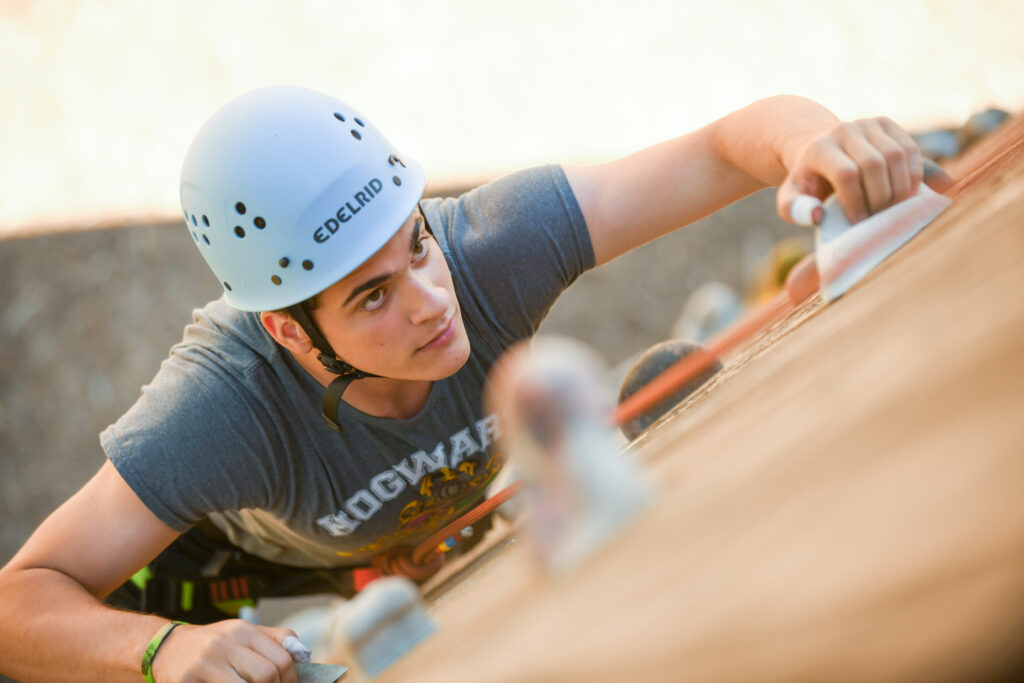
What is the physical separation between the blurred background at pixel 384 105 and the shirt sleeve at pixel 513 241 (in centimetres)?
215

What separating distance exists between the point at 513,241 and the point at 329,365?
455 millimetres

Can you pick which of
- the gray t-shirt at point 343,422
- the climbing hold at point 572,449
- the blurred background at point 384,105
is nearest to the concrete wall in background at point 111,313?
the blurred background at point 384,105

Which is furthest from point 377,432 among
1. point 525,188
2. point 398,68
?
point 398,68

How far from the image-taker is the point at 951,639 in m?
0.24

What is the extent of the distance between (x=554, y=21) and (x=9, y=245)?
3.30 metres

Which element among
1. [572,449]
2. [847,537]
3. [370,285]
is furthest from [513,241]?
[847,537]

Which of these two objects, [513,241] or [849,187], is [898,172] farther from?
[513,241]

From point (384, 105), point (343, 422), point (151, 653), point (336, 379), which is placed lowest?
point (151, 653)

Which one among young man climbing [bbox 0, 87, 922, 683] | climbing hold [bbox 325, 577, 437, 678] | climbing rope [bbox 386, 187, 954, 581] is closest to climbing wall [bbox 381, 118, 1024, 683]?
climbing hold [bbox 325, 577, 437, 678]

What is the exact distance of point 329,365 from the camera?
1.46 meters

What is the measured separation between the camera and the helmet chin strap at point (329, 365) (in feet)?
4.70

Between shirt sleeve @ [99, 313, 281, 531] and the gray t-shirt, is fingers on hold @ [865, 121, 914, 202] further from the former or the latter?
shirt sleeve @ [99, 313, 281, 531]

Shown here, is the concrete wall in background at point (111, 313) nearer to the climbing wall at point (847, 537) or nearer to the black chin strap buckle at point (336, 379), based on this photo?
the black chin strap buckle at point (336, 379)

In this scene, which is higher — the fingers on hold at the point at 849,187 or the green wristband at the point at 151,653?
the fingers on hold at the point at 849,187
